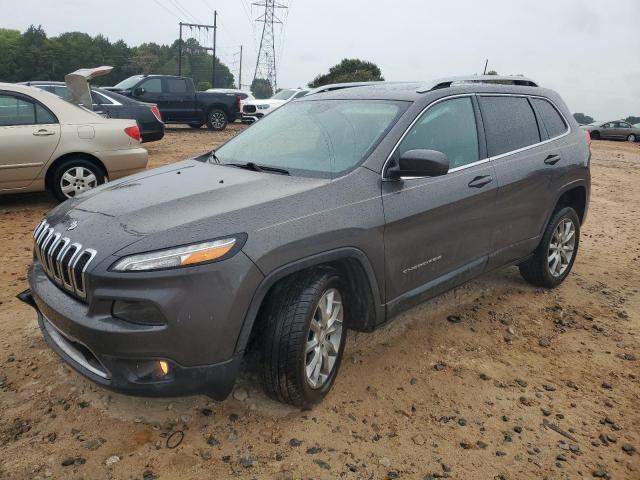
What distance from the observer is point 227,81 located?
405 feet

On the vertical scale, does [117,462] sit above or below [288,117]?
below

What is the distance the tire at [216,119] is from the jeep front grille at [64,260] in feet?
50.4

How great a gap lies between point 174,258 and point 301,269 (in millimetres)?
637

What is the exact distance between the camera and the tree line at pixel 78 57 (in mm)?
76562

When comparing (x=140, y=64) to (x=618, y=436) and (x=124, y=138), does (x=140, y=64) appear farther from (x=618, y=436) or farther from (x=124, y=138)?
(x=618, y=436)

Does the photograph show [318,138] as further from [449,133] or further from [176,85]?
[176,85]

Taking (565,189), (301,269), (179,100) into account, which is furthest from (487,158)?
(179,100)

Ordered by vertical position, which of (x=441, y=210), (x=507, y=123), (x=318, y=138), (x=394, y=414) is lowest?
(x=394, y=414)

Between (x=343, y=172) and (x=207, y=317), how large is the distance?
1151mm

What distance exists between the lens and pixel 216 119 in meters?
17.6

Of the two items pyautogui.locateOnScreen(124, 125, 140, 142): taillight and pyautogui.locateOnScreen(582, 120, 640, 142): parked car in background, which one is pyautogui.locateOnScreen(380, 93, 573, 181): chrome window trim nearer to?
pyautogui.locateOnScreen(124, 125, 140, 142): taillight

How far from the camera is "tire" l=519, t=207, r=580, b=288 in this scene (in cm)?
438

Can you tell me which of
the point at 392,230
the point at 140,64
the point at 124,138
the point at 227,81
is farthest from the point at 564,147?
the point at 227,81

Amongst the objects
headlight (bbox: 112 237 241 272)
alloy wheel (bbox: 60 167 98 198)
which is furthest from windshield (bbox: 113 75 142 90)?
headlight (bbox: 112 237 241 272)
